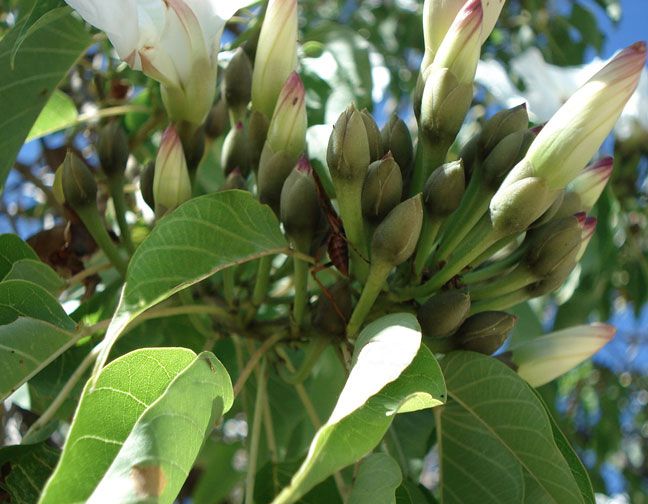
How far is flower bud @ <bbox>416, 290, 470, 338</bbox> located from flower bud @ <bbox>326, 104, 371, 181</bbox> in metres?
0.17

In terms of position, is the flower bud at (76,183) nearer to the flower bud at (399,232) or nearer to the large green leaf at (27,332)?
the large green leaf at (27,332)

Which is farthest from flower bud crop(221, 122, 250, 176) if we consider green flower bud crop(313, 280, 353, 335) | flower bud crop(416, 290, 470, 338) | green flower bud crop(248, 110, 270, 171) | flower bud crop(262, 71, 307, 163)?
flower bud crop(416, 290, 470, 338)

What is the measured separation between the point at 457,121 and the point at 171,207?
0.37m

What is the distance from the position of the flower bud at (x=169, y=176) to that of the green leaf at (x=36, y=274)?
0.17 m

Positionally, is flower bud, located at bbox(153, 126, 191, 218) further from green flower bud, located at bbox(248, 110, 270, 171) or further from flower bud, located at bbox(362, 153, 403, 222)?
flower bud, located at bbox(362, 153, 403, 222)

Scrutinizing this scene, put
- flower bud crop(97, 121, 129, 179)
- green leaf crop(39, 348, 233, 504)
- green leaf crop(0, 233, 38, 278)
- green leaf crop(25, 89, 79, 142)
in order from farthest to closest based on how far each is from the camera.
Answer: green leaf crop(25, 89, 79, 142)
flower bud crop(97, 121, 129, 179)
green leaf crop(0, 233, 38, 278)
green leaf crop(39, 348, 233, 504)

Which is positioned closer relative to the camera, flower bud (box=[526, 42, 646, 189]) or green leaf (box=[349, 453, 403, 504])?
green leaf (box=[349, 453, 403, 504])

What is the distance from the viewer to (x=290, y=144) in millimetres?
1082

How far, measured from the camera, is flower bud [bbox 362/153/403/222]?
0.99 m

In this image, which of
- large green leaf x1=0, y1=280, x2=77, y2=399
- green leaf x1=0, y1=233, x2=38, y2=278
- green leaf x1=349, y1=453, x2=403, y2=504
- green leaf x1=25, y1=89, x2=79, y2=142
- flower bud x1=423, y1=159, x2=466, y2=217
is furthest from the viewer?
green leaf x1=25, y1=89, x2=79, y2=142

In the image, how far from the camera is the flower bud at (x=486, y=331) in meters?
1.03

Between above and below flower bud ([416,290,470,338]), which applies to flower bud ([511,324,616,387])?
below

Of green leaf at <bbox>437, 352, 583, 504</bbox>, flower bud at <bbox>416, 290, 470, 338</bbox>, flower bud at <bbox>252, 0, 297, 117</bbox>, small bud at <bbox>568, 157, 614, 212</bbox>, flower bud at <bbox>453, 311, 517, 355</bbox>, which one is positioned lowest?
green leaf at <bbox>437, 352, 583, 504</bbox>

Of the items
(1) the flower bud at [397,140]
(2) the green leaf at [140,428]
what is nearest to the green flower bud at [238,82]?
(1) the flower bud at [397,140]
